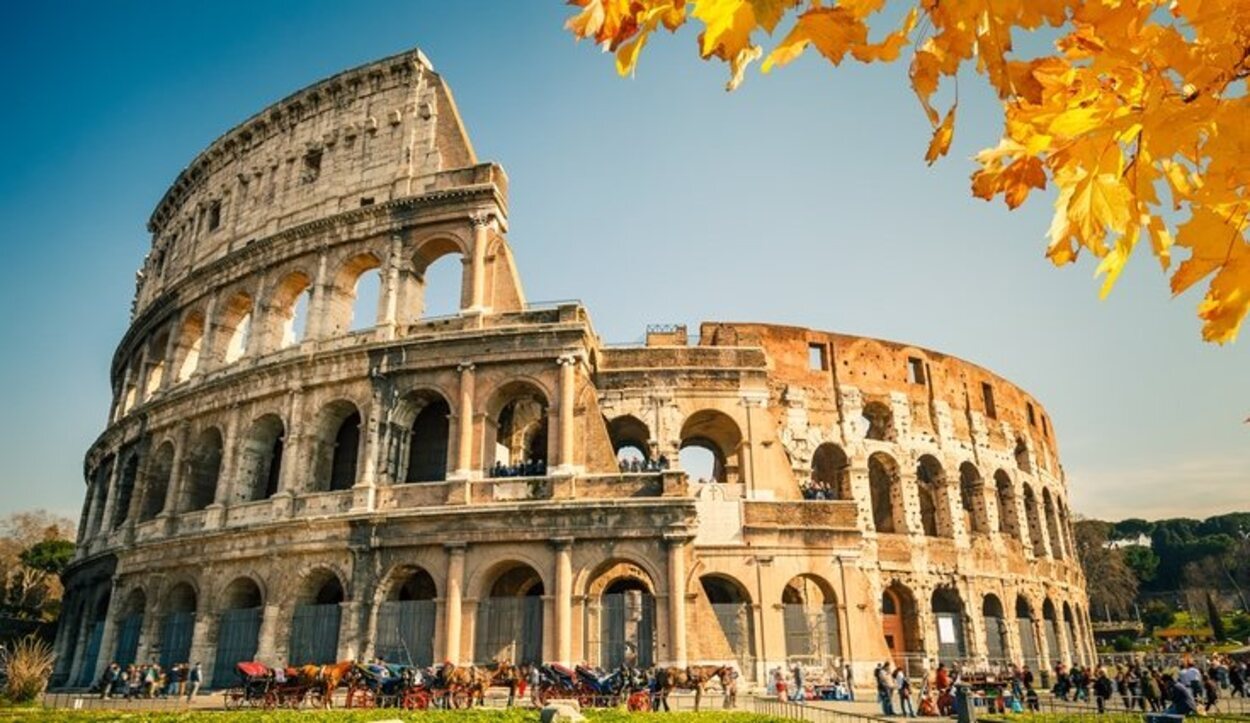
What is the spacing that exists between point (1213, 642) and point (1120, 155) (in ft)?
176

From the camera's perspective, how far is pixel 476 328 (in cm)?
1778

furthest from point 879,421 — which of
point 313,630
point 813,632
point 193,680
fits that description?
point 193,680

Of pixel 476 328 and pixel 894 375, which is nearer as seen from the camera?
pixel 476 328

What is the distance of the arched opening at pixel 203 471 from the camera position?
66.9 ft

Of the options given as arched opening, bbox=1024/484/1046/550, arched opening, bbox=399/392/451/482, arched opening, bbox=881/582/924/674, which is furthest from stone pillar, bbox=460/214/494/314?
arched opening, bbox=1024/484/1046/550

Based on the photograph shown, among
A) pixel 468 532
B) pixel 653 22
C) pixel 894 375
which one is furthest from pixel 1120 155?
pixel 894 375

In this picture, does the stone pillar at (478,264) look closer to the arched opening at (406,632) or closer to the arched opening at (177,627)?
the arched opening at (406,632)

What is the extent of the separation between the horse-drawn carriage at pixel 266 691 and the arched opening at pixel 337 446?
4.92 metres

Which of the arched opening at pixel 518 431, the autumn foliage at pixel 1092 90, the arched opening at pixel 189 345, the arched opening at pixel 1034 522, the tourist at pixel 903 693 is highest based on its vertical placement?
the arched opening at pixel 189 345

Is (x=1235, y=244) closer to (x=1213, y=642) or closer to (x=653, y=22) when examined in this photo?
(x=653, y=22)

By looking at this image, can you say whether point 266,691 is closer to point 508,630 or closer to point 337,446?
point 508,630

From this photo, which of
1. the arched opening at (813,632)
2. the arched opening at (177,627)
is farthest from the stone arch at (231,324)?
the arched opening at (813,632)

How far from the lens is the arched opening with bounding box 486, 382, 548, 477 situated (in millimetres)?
17242

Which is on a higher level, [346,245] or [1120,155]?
[346,245]
